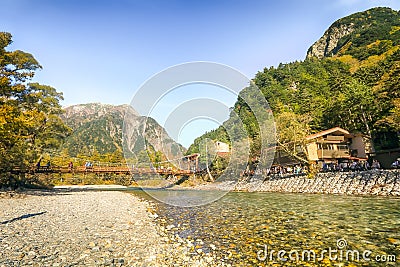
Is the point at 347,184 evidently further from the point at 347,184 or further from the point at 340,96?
the point at 340,96

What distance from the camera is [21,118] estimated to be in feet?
53.8

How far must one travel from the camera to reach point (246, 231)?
25.3 feet

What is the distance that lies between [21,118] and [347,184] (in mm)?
22300

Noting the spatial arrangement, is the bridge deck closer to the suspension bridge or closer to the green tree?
the suspension bridge

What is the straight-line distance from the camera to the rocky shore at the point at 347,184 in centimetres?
1606

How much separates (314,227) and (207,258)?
4333mm

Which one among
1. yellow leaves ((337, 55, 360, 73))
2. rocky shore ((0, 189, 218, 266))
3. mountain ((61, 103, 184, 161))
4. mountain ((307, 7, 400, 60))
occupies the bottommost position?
rocky shore ((0, 189, 218, 266))

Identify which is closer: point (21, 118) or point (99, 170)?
point (21, 118)

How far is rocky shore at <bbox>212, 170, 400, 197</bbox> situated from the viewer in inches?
632

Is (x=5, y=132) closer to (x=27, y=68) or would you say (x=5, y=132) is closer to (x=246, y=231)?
(x=27, y=68)

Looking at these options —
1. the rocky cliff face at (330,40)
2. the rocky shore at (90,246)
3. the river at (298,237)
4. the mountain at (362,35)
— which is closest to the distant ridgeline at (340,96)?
the mountain at (362,35)

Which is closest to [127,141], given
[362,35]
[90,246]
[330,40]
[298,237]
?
[90,246]

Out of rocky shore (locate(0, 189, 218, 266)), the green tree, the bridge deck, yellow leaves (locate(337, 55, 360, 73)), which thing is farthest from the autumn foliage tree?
yellow leaves (locate(337, 55, 360, 73))

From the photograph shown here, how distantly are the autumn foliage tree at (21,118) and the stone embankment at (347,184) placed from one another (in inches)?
841
